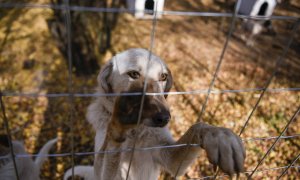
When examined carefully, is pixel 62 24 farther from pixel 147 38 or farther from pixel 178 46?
pixel 178 46

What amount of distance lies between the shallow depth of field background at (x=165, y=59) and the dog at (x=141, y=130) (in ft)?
6.14

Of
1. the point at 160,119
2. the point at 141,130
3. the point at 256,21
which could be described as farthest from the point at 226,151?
the point at 256,21

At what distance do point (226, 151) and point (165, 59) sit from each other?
5177 millimetres

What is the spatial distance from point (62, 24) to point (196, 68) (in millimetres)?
3098

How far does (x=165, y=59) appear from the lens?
650 centimetres

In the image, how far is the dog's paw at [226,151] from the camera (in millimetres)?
1427

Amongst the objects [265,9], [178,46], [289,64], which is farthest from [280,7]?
[178,46]

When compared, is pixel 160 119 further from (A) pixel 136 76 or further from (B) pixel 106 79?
(B) pixel 106 79

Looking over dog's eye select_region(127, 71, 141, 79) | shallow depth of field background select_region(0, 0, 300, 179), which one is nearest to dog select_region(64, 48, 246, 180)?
dog's eye select_region(127, 71, 141, 79)

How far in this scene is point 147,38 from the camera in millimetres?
7203

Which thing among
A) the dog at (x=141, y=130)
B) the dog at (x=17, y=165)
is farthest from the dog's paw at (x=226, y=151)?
the dog at (x=17, y=165)

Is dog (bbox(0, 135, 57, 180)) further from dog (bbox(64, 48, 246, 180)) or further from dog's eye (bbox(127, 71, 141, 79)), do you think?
dog's eye (bbox(127, 71, 141, 79))

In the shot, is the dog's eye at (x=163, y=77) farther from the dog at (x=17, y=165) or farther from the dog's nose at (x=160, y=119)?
the dog at (x=17, y=165)

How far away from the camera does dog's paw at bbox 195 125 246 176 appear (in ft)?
4.68
